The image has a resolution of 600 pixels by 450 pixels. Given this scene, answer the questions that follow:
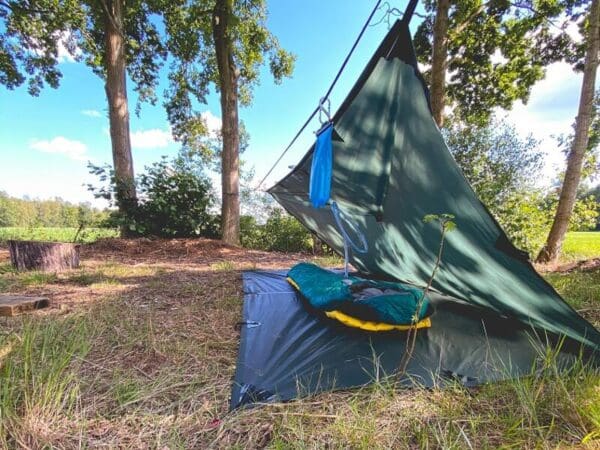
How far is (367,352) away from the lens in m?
1.35

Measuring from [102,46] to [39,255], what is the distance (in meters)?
5.84

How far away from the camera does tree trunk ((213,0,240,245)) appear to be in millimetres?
5340

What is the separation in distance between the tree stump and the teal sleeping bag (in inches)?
111

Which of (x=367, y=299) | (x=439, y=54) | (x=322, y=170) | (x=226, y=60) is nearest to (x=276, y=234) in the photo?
(x=226, y=60)

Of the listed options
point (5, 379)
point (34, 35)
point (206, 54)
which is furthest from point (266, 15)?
point (5, 379)

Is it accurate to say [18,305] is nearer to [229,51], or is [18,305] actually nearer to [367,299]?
[367,299]

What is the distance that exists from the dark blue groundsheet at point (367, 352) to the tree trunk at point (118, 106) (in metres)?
4.53

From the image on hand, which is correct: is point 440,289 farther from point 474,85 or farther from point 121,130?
point 474,85

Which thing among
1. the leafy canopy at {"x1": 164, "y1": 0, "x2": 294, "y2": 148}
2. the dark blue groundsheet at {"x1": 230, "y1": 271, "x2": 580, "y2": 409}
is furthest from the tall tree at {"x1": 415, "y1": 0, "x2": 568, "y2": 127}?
the dark blue groundsheet at {"x1": 230, "y1": 271, "x2": 580, "y2": 409}

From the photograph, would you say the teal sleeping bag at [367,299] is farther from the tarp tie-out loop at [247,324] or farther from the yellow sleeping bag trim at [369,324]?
the tarp tie-out loop at [247,324]

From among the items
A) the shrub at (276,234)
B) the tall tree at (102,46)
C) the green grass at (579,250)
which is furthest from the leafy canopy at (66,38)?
the green grass at (579,250)

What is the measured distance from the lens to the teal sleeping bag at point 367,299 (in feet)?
4.99

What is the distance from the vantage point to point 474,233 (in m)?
1.50

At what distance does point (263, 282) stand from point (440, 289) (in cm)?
154
